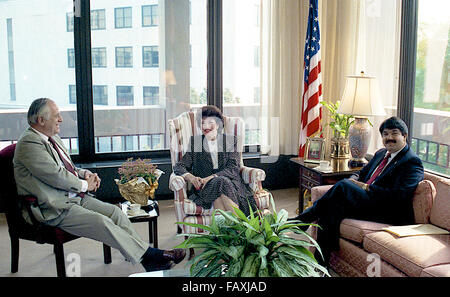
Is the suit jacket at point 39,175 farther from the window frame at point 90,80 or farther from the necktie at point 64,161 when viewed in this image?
the window frame at point 90,80

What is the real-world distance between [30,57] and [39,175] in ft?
6.81

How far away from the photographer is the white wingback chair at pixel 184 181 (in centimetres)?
355

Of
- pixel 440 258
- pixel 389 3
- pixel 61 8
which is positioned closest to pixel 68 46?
pixel 61 8

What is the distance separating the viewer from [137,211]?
3.36 metres

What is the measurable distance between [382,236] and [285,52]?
107 inches

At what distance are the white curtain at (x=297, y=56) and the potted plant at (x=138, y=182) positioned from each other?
1987 mm

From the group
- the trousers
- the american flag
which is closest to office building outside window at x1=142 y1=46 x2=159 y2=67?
the american flag

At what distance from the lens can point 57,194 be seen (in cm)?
311

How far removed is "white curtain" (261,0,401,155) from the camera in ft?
15.2

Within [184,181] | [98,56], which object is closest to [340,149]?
[184,181]

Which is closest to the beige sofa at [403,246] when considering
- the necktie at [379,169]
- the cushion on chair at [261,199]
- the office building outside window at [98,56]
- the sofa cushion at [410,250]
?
the sofa cushion at [410,250]

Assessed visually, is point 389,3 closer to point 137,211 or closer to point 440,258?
point 440,258

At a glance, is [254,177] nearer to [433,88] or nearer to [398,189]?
[398,189]
